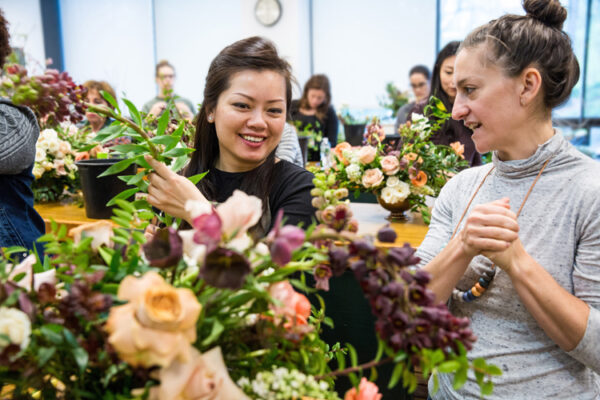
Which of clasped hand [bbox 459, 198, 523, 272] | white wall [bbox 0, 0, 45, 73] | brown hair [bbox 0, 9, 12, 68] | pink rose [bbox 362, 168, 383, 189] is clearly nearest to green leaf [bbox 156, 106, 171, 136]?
clasped hand [bbox 459, 198, 523, 272]

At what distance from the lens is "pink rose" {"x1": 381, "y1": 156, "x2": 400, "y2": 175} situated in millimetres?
1992

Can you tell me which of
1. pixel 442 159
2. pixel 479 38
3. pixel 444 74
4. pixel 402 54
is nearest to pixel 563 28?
pixel 479 38

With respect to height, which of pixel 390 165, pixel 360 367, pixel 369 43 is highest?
pixel 369 43

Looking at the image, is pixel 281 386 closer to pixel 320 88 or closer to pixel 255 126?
pixel 255 126

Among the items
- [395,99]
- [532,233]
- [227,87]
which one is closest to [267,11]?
[395,99]

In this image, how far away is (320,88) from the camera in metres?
4.85

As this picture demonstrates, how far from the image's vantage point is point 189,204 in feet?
1.64

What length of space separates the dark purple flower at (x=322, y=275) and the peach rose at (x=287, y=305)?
0.09ft

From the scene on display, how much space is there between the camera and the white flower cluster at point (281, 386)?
533 millimetres

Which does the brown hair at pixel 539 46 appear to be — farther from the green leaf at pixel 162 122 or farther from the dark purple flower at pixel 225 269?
the dark purple flower at pixel 225 269

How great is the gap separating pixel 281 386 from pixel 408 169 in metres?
1.56

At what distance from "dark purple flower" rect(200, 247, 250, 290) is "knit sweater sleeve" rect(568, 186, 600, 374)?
2.53 feet

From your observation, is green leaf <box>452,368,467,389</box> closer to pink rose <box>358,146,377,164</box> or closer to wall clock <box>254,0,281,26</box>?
pink rose <box>358,146,377,164</box>

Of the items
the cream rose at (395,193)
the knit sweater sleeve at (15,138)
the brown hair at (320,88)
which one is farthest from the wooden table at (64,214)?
the brown hair at (320,88)
